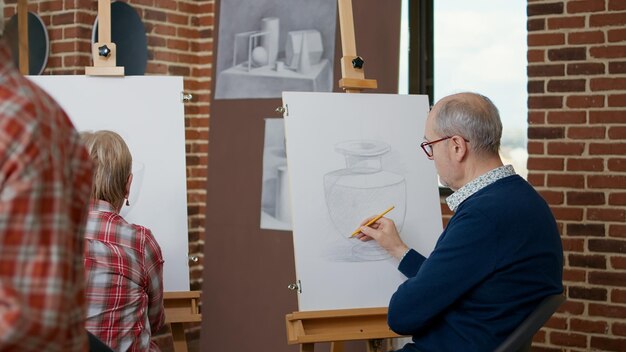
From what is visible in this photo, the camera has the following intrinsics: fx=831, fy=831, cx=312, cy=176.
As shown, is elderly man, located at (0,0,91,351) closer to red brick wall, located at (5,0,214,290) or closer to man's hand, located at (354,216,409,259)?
man's hand, located at (354,216,409,259)

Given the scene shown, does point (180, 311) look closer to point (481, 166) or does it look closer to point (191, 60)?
point (481, 166)

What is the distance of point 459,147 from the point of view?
7.57ft

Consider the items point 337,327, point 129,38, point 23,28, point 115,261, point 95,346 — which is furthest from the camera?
point 129,38

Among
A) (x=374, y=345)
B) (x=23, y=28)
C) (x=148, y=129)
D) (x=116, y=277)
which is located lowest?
(x=374, y=345)

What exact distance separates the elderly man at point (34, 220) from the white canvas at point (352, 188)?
1.64 m

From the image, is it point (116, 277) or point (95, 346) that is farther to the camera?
point (116, 277)

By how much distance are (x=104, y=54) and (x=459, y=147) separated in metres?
1.37

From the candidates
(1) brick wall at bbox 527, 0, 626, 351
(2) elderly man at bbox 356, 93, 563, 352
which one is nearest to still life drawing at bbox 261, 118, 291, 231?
(1) brick wall at bbox 527, 0, 626, 351

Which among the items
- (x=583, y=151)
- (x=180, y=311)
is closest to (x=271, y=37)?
(x=583, y=151)

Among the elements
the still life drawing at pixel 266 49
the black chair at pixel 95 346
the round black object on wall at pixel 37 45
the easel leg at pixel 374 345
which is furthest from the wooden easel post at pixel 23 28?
the easel leg at pixel 374 345

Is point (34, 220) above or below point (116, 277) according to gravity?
above

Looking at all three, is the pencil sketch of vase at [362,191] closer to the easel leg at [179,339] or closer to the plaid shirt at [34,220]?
the easel leg at [179,339]

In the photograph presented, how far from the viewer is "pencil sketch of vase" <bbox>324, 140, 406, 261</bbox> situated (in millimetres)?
2793

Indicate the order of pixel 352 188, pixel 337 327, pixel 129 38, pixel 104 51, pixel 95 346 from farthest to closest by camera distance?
pixel 129 38 → pixel 104 51 → pixel 352 188 → pixel 337 327 → pixel 95 346
